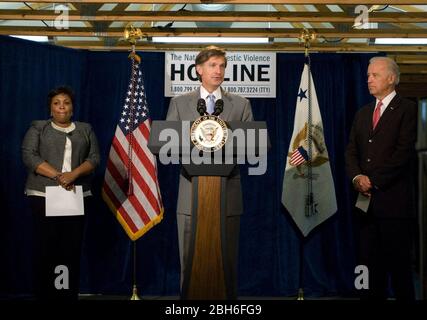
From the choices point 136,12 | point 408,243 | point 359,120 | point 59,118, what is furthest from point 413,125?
point 136,12

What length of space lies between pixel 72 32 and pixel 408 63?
4024 millimetres

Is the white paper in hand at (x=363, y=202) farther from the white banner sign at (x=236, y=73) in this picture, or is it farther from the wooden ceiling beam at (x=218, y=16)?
the wooden ceiling beam at (x=218, y=16)

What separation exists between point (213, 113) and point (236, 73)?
7.45 feet

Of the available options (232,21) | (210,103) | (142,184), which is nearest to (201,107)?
(210,103)

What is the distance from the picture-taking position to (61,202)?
415cm

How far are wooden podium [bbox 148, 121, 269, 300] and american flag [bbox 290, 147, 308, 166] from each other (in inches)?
83.5

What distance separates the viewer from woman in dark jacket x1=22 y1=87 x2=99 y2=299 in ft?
13.8

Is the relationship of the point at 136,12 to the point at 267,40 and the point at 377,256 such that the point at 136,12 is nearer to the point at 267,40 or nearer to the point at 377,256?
the point at 267,40

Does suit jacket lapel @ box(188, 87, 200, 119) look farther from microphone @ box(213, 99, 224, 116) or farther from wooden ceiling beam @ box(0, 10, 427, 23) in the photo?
wooden ceiling beam @ box(0, 10, 427, 23)

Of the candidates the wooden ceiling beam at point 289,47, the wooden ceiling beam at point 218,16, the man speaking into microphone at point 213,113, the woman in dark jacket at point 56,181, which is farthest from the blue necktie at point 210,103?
the wooden ceiling beam at point 289,47

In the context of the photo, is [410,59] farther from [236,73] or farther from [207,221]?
[207,221]

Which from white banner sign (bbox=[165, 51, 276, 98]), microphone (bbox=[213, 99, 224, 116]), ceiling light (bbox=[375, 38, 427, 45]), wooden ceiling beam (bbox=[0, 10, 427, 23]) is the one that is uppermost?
ceiling light (bbox=[375, 38, 427, 45])

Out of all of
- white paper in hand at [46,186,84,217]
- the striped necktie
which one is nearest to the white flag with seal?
the striped necktie
